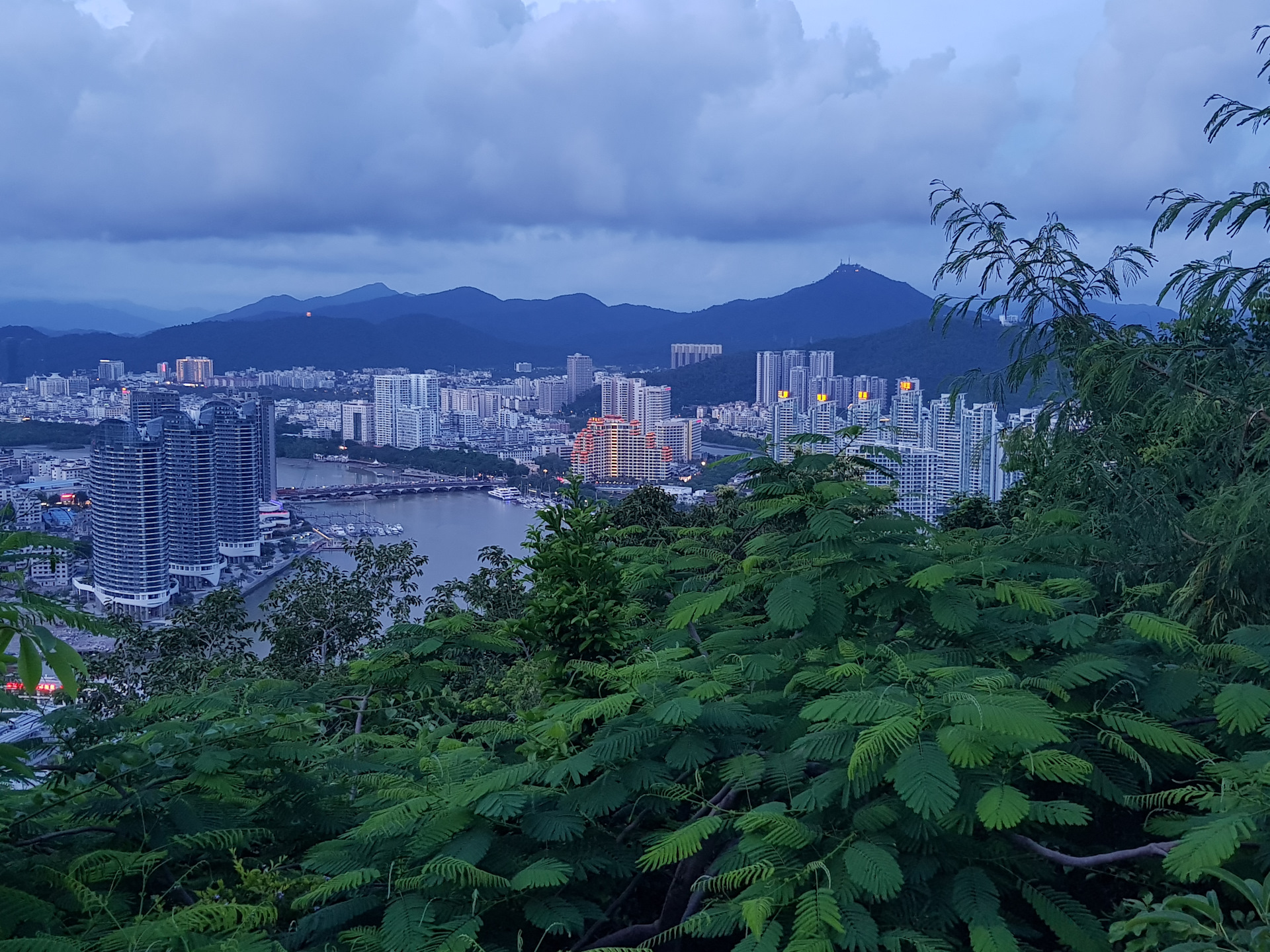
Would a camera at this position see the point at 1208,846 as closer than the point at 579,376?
Yes

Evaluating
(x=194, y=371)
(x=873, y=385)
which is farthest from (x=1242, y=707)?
(x=194, y=371)

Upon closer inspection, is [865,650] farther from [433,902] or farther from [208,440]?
[208,440]

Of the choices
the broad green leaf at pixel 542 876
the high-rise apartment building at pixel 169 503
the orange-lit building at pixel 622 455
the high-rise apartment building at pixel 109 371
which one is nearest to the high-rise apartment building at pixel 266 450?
the high-rise apartment building at pixel 169 503

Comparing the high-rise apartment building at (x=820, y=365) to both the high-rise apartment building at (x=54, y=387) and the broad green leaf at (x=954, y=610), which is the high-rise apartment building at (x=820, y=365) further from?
the high-rise apartment building at (x=54, y=387)

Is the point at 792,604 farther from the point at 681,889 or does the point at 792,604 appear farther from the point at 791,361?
the point at 791,361

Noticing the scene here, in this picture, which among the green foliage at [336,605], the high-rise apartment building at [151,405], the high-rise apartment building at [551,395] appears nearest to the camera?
the green foliage at [336,605]

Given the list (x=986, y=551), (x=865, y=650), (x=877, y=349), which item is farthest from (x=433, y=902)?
(x=877, y=349)
